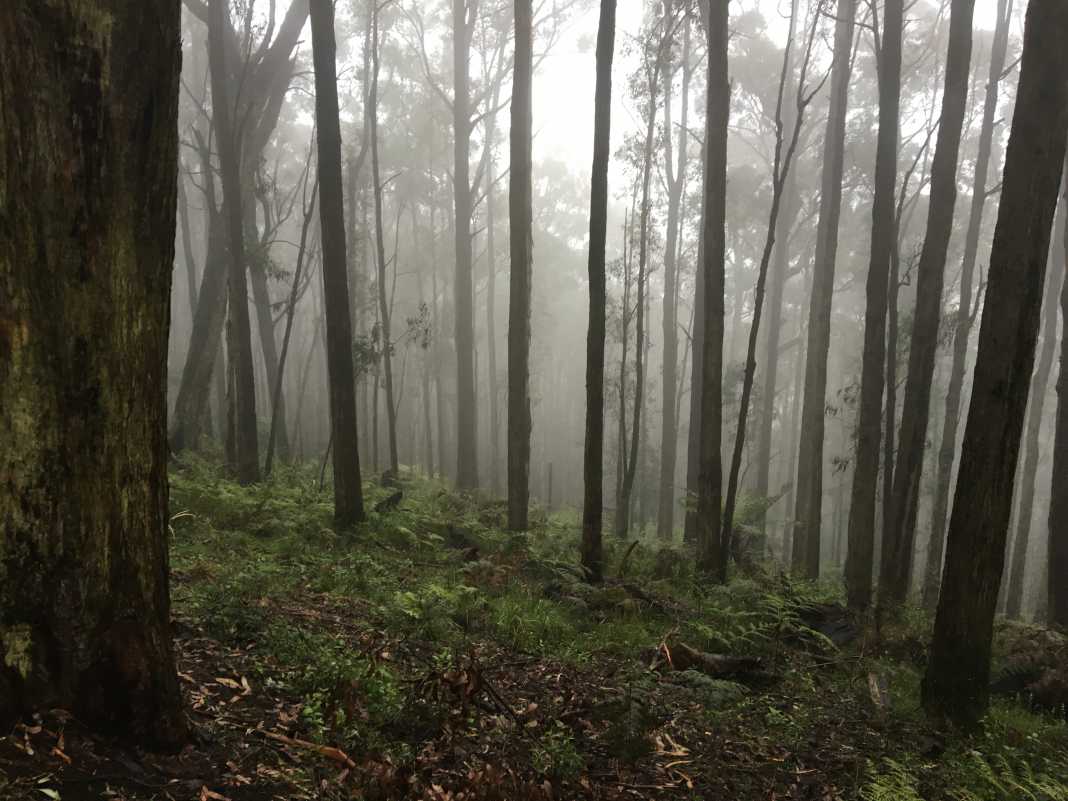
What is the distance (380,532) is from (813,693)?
5.75 metres

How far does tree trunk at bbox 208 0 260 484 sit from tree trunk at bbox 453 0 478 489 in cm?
725

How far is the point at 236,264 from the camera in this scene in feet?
36.2

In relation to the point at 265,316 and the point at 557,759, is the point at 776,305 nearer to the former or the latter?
the point at 265,316

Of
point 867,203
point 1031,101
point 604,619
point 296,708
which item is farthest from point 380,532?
point 867,203

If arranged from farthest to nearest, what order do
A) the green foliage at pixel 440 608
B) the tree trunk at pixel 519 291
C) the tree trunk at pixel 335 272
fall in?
the tree trunk at pixel 519 291 < the tree trunk at pixel 335 272 < the green foliage at pixel 440 608

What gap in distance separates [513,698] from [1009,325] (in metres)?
4.44

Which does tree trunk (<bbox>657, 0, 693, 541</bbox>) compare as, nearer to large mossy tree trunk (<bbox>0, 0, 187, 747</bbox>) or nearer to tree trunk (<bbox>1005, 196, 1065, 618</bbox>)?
tree trunk (<bbox>1005, 196, 1065, 618</bbox>)

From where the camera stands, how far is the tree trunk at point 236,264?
1094cm

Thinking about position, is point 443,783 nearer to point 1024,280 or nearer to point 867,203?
point 1024,280

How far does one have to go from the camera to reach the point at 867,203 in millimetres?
23203

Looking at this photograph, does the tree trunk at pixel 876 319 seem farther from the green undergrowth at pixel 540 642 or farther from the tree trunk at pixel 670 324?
the tree trunk at pixel 670 324

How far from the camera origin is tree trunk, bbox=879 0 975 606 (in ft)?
28.1

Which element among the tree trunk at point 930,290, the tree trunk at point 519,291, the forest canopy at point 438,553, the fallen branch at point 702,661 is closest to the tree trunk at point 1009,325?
the forest canopy at point 438,553

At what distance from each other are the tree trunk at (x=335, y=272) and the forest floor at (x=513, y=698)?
86 centimetres
